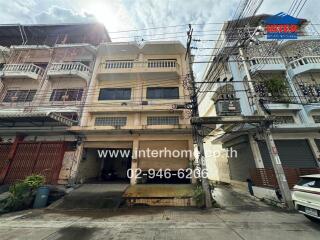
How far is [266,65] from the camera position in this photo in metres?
12.4

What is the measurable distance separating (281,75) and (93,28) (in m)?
17.8

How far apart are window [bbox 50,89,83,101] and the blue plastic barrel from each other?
725 centimetres

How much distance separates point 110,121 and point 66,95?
14.7ft

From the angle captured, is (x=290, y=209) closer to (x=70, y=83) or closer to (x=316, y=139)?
(x=316, y=139)

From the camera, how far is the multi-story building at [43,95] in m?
10.8

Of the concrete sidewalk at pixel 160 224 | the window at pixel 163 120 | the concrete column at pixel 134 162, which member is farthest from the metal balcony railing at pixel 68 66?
the concrete sidewalk at pixel 160 224

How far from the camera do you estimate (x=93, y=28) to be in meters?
16.2

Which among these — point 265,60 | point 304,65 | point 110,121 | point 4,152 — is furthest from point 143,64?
point 304,65

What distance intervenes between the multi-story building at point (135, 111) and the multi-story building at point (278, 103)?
343cm

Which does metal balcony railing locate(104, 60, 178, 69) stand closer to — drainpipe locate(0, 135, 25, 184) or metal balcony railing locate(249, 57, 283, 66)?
metal balcony railing locate(249, 57, 283, 66)

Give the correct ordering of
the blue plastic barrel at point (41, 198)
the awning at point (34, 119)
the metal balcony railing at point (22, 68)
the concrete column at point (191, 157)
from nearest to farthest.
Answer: the blue plastic barrel at point (41, 198) < the awning at point (34, 119) < the concrete column at point (191, 157) < the metal balcony railing at point (22, 68)

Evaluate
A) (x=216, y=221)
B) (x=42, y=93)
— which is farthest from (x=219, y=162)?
(x=42, y=93)

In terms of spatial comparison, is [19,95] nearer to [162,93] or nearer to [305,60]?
[162,93]

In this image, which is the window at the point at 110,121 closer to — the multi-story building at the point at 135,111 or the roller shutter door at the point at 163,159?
the multi-story building at the point at 135,111
